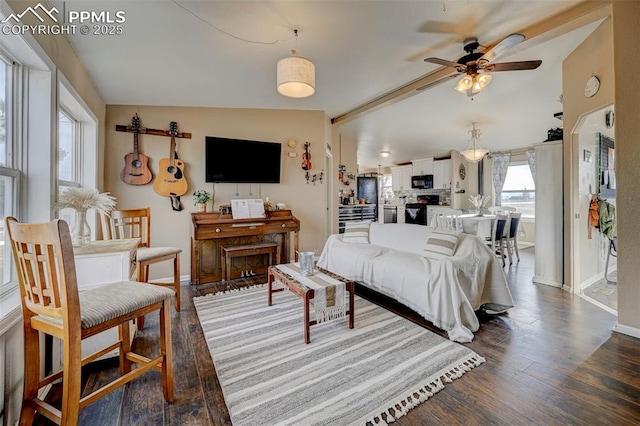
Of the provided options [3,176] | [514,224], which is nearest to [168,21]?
[3,176]

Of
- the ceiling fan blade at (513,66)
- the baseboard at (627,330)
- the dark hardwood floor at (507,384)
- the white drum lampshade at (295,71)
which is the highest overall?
the ceiling fan blade at (513,66)

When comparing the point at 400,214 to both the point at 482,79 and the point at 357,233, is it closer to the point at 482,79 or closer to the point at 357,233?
the point at 357,233

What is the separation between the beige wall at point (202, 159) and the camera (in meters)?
3.67

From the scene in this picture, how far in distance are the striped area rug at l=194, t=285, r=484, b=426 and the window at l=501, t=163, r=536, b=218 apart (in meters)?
6.21

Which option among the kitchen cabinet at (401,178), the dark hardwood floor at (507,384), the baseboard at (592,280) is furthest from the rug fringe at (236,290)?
the kitchen cabinet at (401,178)

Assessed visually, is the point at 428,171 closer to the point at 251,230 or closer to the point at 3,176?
the point at 251,230

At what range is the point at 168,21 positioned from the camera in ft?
7.26

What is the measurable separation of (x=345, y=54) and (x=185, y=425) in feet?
10.6

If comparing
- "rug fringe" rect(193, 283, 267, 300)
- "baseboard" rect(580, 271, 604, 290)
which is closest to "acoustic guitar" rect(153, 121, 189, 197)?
"rug fringe" rect(193, 283, 267, 300)

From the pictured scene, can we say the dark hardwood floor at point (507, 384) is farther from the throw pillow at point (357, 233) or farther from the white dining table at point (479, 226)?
the white dining table at point (479, 226)

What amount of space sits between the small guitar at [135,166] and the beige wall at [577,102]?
5.31m

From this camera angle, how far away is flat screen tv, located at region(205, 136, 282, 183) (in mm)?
4004

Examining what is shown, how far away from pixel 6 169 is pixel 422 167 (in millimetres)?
8206

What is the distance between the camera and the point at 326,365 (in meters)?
1.89
